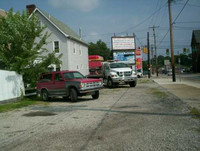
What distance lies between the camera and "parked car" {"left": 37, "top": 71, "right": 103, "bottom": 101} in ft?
43.1

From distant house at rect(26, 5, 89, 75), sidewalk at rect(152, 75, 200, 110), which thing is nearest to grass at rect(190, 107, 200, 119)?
sidewalk at rect(152, 75, 200, 110)

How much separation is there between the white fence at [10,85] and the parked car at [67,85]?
1181 millimetres

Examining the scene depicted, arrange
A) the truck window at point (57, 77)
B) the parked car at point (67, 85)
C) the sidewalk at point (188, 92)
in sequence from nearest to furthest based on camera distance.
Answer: the sidewalk at point (188, 92) < the parked car at point (67, 85) < the truck window at point (57, 77)

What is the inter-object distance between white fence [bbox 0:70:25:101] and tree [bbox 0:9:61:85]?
1.94 ft

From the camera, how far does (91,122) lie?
764 cm

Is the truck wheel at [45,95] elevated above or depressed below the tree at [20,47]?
below

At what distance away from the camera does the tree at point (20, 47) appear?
15023 mm

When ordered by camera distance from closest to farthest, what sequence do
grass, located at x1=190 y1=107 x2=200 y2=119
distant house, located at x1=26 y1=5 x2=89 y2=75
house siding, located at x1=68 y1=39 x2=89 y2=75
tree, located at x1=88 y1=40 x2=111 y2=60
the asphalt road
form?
the asphalt road → grass, located at x1=190 y1=107 x2=200 y2=119 → distant house, located at x1=26 y1=5 x2=89 y2=75 → house siding, located at x1=68 y1=39 x2=89 y2=75 → tree, located at x1=88 y1=40 x2=111 y2=60

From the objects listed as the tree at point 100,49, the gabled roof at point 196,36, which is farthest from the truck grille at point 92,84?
the tree at point 100,49

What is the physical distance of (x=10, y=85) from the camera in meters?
14.1

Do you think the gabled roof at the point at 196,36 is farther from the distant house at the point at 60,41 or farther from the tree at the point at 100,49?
the distant house at the point at 60,41

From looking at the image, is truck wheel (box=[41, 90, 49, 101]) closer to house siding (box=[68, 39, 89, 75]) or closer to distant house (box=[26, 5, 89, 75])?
distant house (box=[26, 5, 89, 75])

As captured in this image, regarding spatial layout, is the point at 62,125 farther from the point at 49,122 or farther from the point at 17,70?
the point at 17,70

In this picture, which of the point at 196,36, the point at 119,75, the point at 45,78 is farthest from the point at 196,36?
the point at 45,78
